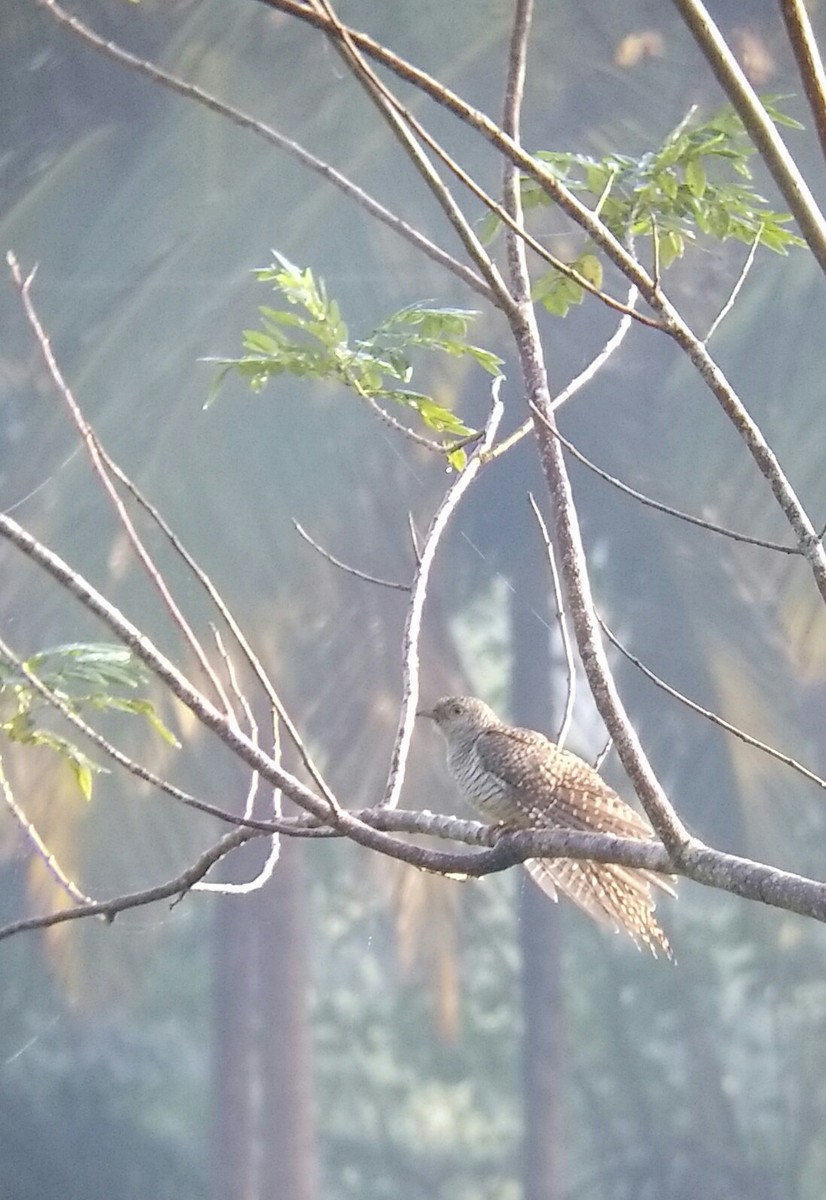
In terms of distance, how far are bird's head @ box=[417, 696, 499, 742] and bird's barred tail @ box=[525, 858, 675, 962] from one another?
0.40 metres

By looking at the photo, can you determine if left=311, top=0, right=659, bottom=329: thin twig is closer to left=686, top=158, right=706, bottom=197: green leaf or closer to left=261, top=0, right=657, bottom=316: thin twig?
left=261, top=0, right=657, bottom=316: thin twig

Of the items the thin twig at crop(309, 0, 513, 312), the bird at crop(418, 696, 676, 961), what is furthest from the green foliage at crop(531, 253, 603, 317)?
the bird at crop(418, 696, 676, 961)

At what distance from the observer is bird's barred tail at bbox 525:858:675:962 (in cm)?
176

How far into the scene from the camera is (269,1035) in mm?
3418

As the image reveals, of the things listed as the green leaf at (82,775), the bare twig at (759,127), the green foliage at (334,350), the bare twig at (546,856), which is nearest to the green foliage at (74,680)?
the green leaf at (82,775)

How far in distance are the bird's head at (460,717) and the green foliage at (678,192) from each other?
3.52ft

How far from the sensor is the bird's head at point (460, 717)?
2.28m

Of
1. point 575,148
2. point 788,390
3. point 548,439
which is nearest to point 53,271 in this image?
point 575,148

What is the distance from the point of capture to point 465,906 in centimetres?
338

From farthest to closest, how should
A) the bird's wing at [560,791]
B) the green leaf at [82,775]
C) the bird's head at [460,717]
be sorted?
the bird's head at [460,717]
the bird's wing at [560,791]
the green leaf at [82,775]

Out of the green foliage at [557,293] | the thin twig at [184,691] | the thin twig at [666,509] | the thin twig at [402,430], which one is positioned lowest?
the thin twig at [184,691]

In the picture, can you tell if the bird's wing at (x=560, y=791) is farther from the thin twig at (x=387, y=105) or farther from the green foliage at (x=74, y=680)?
the thin twig at (x=387, y=105)

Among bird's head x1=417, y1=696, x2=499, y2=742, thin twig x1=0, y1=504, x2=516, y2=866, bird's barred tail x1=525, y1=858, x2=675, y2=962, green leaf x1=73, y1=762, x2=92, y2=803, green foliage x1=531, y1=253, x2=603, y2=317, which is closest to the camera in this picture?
thin twig x1=0, y1=504, x2=516, y2=866

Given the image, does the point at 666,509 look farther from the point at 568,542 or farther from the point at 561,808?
the point at 561,808
